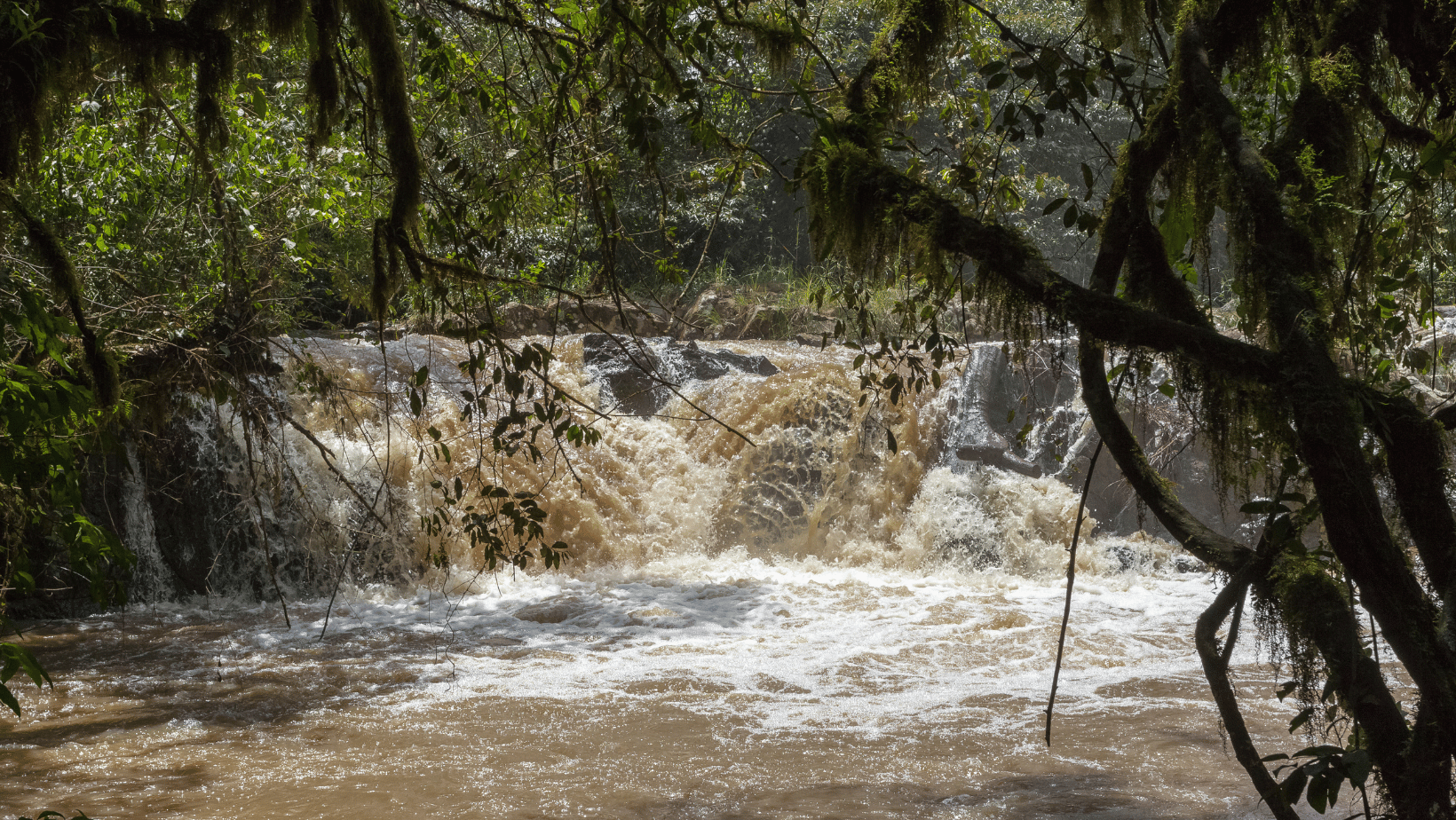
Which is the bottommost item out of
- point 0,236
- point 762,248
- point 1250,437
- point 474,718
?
point 474,718

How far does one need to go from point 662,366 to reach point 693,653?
4977mm

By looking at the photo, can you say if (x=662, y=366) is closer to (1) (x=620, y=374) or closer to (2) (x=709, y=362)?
(1) (x=620, y=374)

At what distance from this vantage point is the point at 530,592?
8.98m

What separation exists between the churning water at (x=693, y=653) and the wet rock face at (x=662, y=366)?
0.71 ft

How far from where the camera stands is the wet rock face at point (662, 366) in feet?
38.4

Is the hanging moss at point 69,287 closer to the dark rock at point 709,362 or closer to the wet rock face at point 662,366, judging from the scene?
the wet rock face at point 662,366

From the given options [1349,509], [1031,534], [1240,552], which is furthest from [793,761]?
[1031,534]

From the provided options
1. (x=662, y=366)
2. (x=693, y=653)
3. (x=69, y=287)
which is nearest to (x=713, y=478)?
(x=662, y=366)

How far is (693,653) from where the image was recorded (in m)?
7.23

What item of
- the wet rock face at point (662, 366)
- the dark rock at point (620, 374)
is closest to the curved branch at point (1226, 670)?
the dark rock at point (620, 374)

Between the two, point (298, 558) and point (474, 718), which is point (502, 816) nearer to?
point (474, 718)

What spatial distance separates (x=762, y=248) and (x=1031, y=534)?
36.6 ft

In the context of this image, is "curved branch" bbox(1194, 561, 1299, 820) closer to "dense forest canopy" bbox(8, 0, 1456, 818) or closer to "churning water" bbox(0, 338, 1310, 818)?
"dense forest canopy" bbox(8, 0, 1456, 818)

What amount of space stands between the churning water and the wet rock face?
0.22 meters
